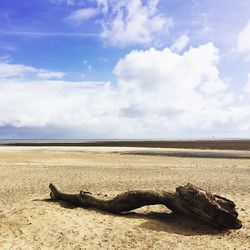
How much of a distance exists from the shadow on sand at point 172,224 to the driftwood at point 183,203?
0.53 ft

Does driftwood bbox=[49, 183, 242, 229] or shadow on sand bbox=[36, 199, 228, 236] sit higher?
driftwood bbox=[49, 183, 242, 229]

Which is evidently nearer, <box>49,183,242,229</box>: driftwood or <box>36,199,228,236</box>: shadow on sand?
<box>36,199,228,236</box>: shadow on sand

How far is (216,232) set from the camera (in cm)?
1116

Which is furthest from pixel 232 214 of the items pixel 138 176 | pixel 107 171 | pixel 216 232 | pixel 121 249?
pixel 107 171

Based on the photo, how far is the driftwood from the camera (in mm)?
11328

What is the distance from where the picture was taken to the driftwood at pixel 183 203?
37.2 feet

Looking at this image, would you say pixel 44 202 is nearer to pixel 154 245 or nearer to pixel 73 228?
pixel 73 228

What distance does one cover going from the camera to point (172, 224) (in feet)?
38.9

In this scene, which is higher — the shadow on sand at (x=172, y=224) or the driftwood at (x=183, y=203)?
the driftwood at (x=183, y=203)

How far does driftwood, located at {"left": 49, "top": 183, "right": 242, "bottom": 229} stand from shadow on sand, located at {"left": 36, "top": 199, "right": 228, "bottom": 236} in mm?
161

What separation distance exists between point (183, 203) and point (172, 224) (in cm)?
64

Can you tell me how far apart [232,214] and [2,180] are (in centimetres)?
1307

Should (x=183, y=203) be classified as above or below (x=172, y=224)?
above

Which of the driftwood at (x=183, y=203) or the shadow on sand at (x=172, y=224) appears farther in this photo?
the driftwood at (x=183, y=203)
